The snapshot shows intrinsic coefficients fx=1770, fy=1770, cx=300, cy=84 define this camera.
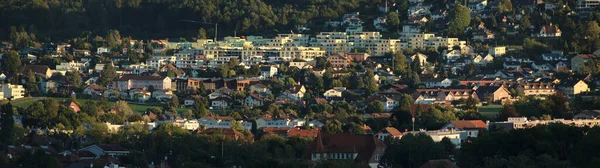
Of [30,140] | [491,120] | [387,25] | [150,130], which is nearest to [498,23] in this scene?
[387,25]

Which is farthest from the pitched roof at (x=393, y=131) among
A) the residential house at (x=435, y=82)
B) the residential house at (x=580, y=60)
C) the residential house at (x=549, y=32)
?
the residential house at (x=549, y=32)

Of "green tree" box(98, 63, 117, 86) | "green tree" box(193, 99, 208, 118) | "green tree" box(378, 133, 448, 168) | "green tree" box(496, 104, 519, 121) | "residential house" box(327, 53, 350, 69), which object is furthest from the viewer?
"residential house" box(327, 53, 350, 69)

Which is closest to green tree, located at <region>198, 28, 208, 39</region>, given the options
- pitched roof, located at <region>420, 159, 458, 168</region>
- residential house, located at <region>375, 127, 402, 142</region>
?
residential house, located at <region>375, 127, 402, 142</region>

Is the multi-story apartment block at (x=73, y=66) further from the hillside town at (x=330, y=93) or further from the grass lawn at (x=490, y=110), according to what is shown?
the grass lawn at (x=490, y=110)

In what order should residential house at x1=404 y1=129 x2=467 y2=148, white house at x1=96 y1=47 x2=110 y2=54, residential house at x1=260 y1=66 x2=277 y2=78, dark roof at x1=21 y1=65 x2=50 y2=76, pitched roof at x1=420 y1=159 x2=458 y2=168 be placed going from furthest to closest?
white house at x1=96 y1=47 x2=110 y2=54 → dark roof at x1=21 y1=65 x2=50 y2=76 → residential house at x1=260 y1=66 x2=277 y2=78 → residential house at x1=404 y1=129 x2=467 y2=148 → pitched roof at x1=420 y1=159 x2=458 y2=168

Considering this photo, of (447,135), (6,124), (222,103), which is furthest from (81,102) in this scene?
(447,135)

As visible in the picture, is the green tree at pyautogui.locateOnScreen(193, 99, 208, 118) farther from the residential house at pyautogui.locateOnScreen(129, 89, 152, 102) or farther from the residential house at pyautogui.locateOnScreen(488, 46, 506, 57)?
the residential house at pyautogui.locateOnScreen(488, 46, 506, 57)
